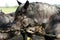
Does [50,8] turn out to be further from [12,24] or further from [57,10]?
[12,24]

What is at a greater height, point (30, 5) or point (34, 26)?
point (30, 5)

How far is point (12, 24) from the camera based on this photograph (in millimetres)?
6734

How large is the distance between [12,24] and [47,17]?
84 centimetres

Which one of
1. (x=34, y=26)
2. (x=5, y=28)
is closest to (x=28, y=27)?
(x=34, y=26)

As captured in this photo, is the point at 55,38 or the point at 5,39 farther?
the point at 5,39

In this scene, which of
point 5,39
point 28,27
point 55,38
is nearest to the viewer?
point 55,38

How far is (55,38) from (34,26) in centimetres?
64

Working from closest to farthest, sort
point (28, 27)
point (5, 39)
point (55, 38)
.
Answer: point (55, 38) → point (28, 27) → point (5, 39)

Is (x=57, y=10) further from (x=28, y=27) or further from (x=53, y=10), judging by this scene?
(x=28, y=27)

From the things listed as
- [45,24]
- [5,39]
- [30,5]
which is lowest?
[5,39]

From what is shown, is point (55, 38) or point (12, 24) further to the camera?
point (12, 24)

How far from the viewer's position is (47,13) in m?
6.66

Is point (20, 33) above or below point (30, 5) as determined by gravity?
below

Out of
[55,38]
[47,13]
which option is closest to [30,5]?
[47,13]
